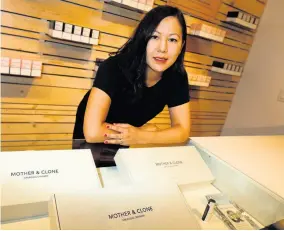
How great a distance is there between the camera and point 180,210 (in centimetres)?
71

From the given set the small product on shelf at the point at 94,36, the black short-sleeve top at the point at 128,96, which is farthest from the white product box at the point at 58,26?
the black short-sleeve top at the point at 128,96

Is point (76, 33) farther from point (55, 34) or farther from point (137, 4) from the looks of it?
point (137, 4)

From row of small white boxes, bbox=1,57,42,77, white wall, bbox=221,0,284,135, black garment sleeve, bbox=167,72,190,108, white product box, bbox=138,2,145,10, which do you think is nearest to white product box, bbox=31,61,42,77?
row of small white boxes, bbox=1,57,42,77

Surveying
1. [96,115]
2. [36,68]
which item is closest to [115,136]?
[96,115]

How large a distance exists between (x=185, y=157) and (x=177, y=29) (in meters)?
0.75

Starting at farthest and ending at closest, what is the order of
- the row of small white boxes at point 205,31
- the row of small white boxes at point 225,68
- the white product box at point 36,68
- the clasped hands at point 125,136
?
the row of small white boxes at point 225,68, the row of small white boxes at point 205,31, the white product box at point 36,68, the clasped hands at point 125,136

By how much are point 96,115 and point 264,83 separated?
2751 millimetres

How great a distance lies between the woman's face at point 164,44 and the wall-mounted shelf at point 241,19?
6.43 feet

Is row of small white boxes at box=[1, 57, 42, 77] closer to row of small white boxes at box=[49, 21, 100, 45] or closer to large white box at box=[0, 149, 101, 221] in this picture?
row of small white boxes at box=[49, 21, 100, 45]

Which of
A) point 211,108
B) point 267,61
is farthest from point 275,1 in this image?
point 211,108

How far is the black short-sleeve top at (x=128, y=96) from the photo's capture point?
53.2 inches

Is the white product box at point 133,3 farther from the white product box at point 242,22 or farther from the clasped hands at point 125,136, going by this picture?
the white product box at point 242,22

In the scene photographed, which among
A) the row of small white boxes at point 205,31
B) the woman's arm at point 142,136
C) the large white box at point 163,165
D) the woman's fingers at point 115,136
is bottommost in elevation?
the woman's fingers at point 115,136

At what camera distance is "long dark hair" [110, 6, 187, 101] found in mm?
1386
